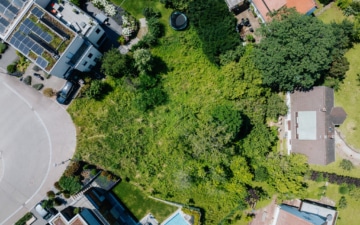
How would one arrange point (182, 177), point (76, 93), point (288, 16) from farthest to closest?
1. point (76, 93)
2. point (182, 177)
3. point (288, 16)

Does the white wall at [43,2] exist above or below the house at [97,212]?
above

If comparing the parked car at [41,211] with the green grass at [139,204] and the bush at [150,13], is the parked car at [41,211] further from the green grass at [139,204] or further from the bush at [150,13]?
the bush at [150,13]

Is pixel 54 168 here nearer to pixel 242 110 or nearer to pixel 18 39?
pixel 18 39

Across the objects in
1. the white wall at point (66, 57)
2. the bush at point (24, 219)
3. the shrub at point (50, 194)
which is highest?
the white wall at point (66, 57)

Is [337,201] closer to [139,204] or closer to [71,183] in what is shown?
[139,204]

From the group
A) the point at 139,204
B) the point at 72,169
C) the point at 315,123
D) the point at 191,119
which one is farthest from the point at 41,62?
the point at 315,123

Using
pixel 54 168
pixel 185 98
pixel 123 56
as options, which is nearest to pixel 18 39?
pixel 123 56

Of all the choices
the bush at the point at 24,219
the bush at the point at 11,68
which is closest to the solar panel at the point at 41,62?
the bush at the point at 11,68
